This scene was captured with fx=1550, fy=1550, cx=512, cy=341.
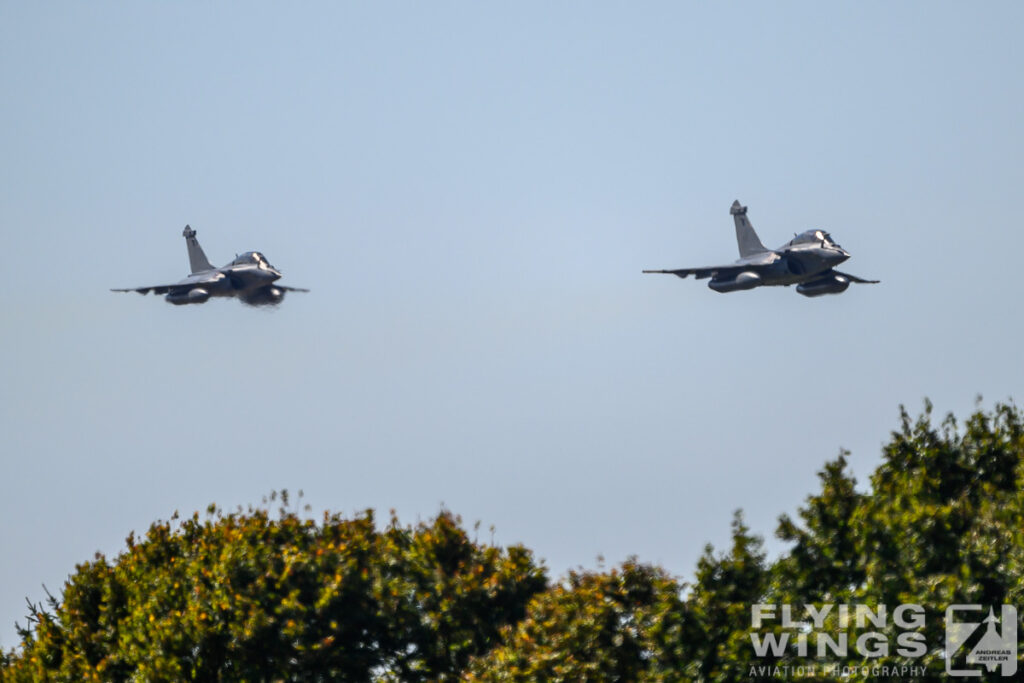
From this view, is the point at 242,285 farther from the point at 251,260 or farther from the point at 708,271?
the point at 708,271

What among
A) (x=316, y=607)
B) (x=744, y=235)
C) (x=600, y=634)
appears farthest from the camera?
(x=744, y=235)

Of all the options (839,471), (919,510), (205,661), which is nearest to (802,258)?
(839,471)

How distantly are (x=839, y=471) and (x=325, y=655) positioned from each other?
64.2 feet

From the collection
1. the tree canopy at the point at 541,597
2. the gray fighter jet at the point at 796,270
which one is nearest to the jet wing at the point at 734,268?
the gray fighter jet at the point at 796,270

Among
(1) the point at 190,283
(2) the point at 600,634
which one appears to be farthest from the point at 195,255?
(2) the point at 600,634

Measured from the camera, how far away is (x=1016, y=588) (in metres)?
42.2

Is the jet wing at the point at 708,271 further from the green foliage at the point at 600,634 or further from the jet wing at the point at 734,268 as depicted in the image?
the green foliage at the point at 600,634

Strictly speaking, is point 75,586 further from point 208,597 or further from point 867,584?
point 867,584

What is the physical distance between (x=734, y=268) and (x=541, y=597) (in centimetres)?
2418

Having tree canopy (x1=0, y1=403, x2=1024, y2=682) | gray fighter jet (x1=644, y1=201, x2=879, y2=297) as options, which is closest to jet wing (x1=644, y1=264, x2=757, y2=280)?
gray fighter jet (x1=644, y1=201, x2=879, y2=297)

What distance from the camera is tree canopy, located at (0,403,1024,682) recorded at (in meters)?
43.9

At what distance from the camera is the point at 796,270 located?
70.8 m

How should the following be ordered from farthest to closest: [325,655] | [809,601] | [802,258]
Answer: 1. [802,258]
2. [325,655]
3. [809,601]

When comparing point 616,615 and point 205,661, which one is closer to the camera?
point 616,615
